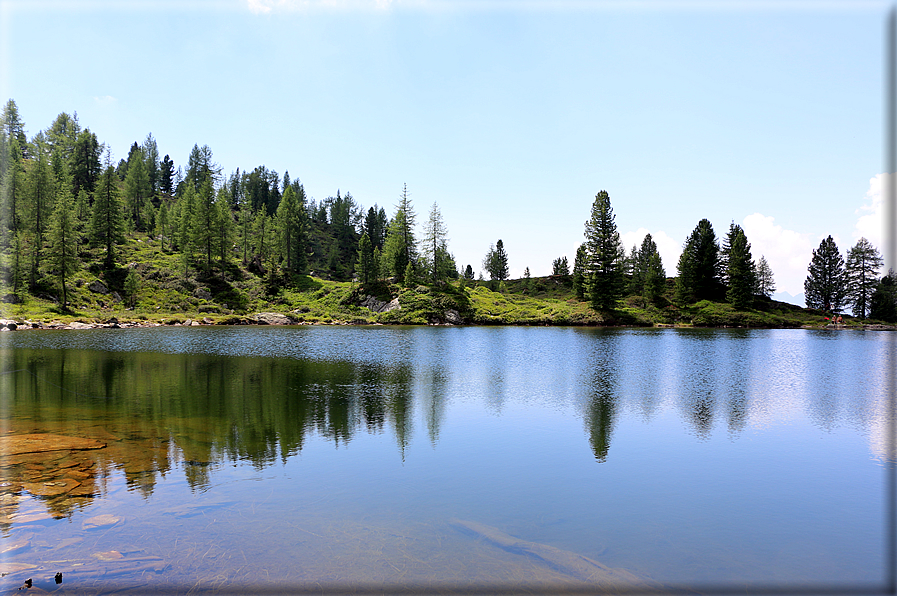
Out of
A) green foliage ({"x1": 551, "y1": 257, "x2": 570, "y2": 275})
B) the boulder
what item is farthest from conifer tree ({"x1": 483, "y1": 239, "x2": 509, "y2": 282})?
the boulder

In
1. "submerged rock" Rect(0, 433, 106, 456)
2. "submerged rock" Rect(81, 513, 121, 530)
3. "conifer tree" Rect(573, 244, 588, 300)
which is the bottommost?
"submerged rock" Rect(81, 513, 121, 530)

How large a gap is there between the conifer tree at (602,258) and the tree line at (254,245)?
26 cm

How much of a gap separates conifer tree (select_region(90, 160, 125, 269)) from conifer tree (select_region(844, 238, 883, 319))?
7570 inches

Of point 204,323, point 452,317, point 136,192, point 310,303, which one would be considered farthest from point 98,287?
point 452,317

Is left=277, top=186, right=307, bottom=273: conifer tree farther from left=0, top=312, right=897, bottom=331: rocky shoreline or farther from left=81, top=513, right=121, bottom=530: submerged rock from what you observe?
left=81, top=513, right=121, bottom=530: submerged rock

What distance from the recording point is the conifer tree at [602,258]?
10575 cm

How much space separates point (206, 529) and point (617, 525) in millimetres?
10174

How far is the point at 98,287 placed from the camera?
92.8m

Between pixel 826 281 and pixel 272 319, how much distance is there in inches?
6002

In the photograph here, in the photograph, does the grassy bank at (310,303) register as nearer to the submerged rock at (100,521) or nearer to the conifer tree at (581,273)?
the conifer tree at (581,273)

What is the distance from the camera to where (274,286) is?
118 m

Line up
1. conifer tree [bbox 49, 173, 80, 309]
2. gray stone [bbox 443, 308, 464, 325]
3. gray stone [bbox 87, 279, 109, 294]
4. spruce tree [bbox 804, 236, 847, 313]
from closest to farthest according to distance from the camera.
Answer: conifer tree [bbox 49, 173, 80, 309], gray stone [bbox 87, 279, 109, 294], gray stone [bbox 443, 308, 464, 325], spruce tree [bbox 804, 236, 847, 313]

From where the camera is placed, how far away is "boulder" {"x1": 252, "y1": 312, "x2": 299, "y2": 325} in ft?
315

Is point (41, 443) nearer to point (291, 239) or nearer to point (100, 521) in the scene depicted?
point (100, 521)
